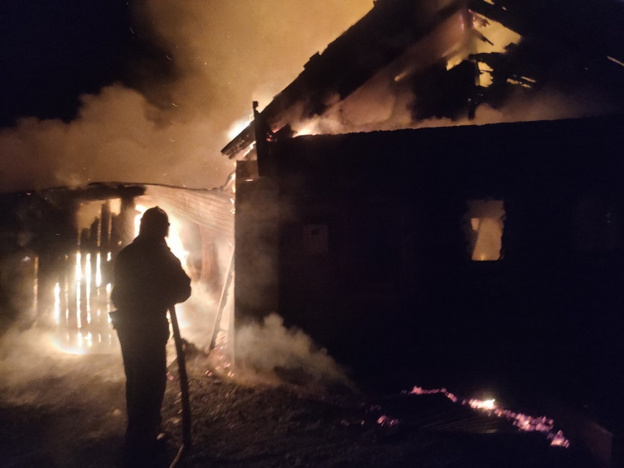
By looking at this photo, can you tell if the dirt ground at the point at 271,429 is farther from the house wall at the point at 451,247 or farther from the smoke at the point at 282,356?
the house wall at the point at 451,247

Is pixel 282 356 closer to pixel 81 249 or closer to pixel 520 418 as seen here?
pixel 520 418

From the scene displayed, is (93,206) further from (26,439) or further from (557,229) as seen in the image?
A: (557,229)

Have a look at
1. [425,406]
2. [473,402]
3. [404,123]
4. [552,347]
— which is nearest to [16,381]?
[425,406]

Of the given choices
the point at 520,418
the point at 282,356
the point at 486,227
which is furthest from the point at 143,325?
the point at 486,227

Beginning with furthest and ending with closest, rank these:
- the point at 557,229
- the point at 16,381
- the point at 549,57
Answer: the point at 549,57
the point at 16,381
the point at 557,229

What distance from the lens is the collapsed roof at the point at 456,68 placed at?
692 centimetres

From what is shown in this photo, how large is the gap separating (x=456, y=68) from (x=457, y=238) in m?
3.28

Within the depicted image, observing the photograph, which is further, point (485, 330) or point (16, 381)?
point (16, 381)

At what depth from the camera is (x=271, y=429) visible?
485cm

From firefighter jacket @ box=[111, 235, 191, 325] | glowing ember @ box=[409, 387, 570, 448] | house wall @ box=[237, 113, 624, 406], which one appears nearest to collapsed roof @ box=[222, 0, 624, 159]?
house wall @ box=[237, 113, 624, 406]

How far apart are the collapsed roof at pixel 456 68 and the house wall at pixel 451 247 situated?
4.05 ft

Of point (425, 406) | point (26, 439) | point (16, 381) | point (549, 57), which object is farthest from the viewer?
point (549, 57)

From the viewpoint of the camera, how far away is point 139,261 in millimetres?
4137

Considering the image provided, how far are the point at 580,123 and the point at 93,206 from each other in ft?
31.6
